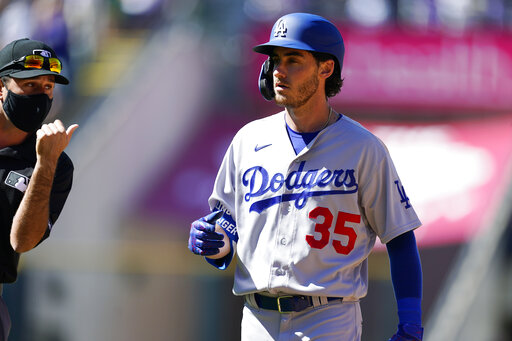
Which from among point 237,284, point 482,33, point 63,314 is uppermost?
point 482,33

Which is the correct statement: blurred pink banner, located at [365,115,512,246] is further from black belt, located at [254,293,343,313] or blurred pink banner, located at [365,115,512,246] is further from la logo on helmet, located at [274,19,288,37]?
black belt, located at [254,293,343,313]

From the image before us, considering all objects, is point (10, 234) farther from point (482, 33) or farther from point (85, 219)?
point (482, 33)

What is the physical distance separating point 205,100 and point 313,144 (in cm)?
408

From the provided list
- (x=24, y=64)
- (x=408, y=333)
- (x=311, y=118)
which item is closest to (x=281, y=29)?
(x=311, y=118)

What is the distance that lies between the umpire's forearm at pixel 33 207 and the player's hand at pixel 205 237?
593mm

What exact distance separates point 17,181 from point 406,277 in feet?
5.05

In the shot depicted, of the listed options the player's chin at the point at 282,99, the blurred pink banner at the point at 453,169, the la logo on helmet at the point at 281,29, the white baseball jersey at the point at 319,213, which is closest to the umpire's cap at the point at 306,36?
the la logo on helmet at the point at 281,29

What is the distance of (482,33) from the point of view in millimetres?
7574

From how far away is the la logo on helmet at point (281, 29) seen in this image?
11.2 ft

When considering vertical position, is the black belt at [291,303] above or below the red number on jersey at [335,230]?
below

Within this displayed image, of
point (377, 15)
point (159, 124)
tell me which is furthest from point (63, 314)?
point (377, 15)

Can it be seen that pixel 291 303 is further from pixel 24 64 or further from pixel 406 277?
pixel 24 64

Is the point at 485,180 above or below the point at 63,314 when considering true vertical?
above

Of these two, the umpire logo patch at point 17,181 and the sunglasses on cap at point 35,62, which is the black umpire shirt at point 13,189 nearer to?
the umpire logo patch at point 17,181
